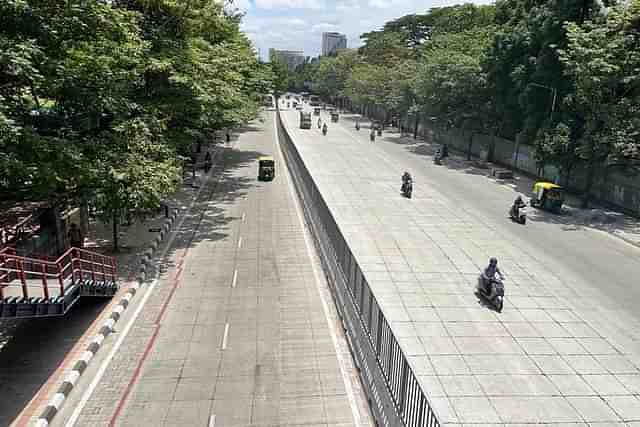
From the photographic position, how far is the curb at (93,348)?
9406mm

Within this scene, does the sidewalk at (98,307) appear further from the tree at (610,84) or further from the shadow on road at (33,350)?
the tree at (610,84)

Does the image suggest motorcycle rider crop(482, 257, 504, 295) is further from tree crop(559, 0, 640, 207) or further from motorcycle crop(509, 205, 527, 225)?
tree crop(559, 0, 640, 207)

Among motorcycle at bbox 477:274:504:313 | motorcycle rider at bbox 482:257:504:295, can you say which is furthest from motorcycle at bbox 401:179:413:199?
motorcycle at bbox 477:274:504:313

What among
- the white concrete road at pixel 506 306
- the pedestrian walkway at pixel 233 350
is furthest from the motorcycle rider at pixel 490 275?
the pedestrian walkway at pixel 233 350

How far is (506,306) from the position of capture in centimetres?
1427

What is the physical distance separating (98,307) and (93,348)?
2.46 m

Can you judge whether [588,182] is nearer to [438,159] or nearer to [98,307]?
[438,159]

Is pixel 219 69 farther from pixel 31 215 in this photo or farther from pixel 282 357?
pixel 282 357

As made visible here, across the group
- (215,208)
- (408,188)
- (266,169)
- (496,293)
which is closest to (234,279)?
(496,293)

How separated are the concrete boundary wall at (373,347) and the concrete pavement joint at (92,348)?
19.7ft

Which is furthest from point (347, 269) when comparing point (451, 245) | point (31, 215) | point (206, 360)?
point (31, 215)

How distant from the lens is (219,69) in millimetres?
22375

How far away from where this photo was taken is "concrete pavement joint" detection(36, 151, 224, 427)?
939 centimetres

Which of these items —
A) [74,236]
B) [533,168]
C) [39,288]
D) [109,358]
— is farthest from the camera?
[533,168]
